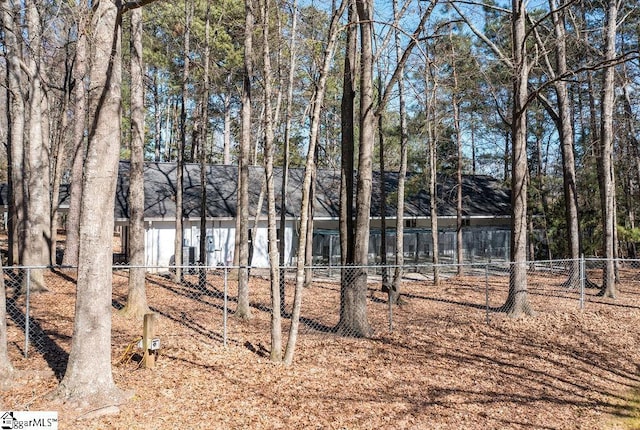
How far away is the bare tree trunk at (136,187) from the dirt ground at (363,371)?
55 cm

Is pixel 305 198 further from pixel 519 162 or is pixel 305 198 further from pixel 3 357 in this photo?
pixel 519 162

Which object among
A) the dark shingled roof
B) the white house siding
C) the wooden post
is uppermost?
the dark shingled roof

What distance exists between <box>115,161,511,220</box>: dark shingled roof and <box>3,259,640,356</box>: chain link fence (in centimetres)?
310

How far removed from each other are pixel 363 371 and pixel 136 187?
6071 mm

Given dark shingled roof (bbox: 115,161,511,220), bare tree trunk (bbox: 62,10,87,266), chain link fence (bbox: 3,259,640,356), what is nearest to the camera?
chain link fence (bbox: 3,259,640,356)

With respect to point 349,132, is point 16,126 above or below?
above

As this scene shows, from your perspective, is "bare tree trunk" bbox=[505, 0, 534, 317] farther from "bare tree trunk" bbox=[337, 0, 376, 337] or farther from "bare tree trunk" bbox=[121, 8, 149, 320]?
"bare tree trunk" bbox=[121, 8, 149, 320]

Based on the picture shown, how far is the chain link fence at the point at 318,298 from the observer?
848cm

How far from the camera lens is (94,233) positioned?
512 cm

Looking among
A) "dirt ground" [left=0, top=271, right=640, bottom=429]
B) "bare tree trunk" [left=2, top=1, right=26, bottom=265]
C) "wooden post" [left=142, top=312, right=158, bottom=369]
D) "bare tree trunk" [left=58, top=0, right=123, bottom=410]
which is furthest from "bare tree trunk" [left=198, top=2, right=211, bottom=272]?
"bare tree trunk" [left=58, top=0, right=123, bottom=410]

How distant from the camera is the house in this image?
19.4 metres

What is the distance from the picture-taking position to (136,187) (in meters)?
9.75

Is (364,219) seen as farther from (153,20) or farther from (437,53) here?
(153,20)

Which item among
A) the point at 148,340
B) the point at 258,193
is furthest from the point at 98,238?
the point at 258,193
